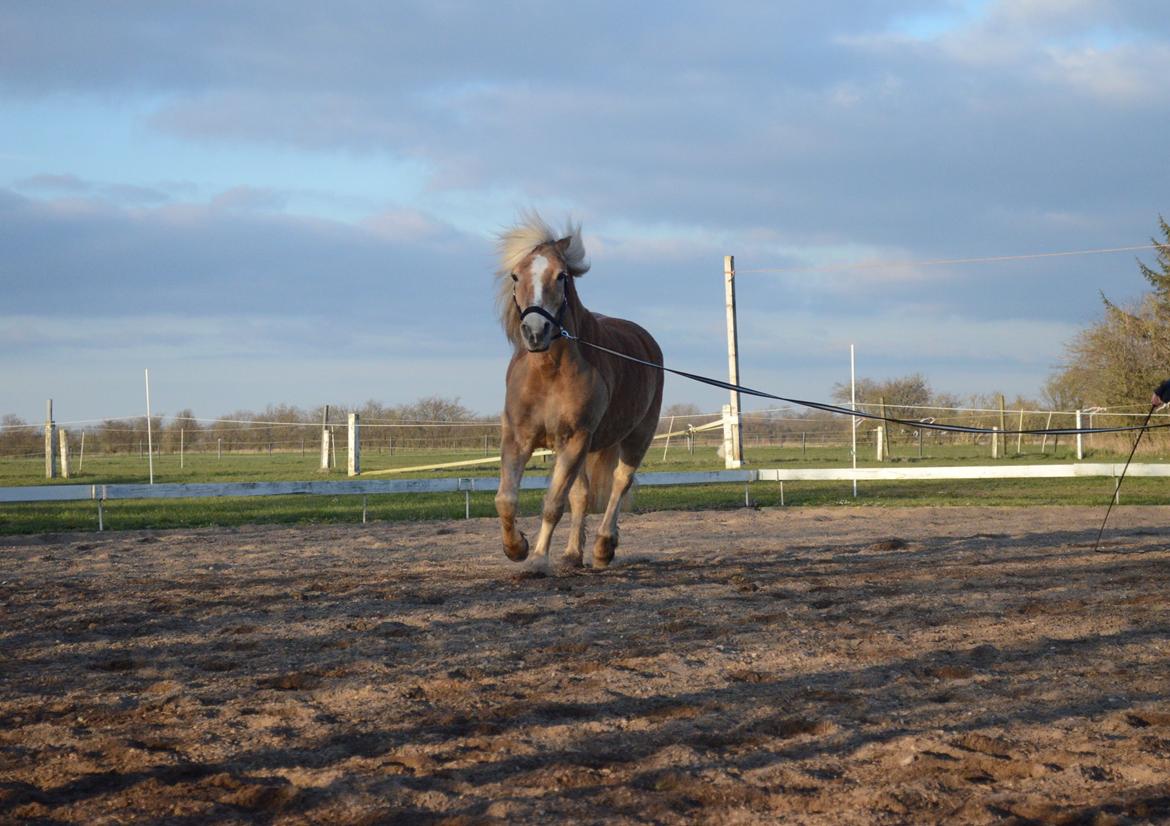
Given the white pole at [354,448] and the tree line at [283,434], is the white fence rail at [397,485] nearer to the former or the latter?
the white pole at [354,448]

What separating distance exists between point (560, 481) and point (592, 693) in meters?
3.49

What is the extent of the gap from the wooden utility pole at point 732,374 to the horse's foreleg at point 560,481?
18505 mm

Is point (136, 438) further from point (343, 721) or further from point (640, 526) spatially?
point (343, 721)

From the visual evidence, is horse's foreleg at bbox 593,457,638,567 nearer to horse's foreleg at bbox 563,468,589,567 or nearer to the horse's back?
horse's foreleg at bbox 563,468,589,567

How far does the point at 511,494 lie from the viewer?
7.57 metres

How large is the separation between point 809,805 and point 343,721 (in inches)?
70.5

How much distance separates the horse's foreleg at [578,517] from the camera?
28.2 feet

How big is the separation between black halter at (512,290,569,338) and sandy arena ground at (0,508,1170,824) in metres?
1.77

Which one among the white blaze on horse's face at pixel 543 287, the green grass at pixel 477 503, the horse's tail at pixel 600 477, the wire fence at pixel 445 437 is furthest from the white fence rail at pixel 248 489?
the wire fence at pixel 445 437

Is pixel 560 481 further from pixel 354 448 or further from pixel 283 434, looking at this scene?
pixel 283 434

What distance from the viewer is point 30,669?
4.98 metres

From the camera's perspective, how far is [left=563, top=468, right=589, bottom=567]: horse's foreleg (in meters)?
8.61

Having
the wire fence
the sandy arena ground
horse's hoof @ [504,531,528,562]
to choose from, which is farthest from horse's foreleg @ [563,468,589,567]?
the wire fence

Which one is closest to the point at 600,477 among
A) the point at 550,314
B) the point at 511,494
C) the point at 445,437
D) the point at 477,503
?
the point at 511,494
